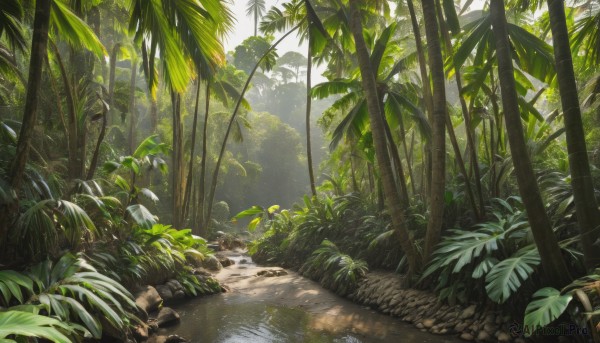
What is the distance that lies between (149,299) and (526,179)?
18.3ft

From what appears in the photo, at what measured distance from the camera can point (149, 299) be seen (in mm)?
5895

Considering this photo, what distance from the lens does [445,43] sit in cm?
702

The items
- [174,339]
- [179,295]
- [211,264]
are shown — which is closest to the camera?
[174,339]

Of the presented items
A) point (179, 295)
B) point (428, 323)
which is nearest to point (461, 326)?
point (428, 323)

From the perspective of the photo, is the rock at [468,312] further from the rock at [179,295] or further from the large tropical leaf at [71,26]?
the large tropical leaf at [71,26]

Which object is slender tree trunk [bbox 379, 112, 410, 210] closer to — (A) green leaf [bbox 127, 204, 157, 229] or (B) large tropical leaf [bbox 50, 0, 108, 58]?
(A) green leaf [bbox 127, 204, 157, 229]

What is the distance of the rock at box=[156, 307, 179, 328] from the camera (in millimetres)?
5402

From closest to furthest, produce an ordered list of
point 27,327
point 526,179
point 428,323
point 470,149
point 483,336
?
point 27,327, point 526,179, point 483,336, point 428,323, point 470,149

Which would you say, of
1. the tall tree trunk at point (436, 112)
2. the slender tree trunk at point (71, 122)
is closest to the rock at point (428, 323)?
the tall tree trunk at point (436, 112)

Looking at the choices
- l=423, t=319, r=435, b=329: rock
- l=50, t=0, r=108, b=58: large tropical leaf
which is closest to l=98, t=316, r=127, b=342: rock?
l=50, t=0, r=108, b=58: large tropical leaf

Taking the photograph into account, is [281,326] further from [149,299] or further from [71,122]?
[71,122]

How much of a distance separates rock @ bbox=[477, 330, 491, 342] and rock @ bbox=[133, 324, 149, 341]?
4.13m

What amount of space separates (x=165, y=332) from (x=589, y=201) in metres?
5.37

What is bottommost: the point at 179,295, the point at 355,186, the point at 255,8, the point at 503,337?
the point at 179,295
